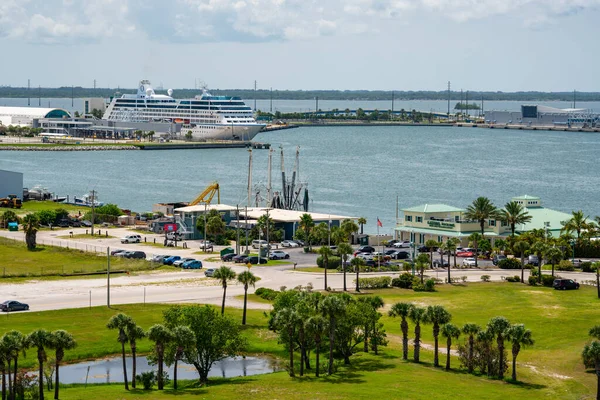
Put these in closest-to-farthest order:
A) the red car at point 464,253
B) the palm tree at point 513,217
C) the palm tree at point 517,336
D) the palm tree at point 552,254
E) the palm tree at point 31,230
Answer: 1. the palm tree at point 517,336
2. the palm tree at point 552,254
3. the palm tree at point 31,230
4. the red car at point 464,253
5. the palm tree at point 513,217

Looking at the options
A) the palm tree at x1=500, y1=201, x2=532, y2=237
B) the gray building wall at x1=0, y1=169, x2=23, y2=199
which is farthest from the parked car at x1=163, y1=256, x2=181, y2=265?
the gray building wall at x1=0, y1=169, x2=23, y2=199

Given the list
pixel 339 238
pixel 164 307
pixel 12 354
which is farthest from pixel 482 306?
pixel 12 354

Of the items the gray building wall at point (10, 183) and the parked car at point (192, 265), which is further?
the gray building wall at point (10, 183)

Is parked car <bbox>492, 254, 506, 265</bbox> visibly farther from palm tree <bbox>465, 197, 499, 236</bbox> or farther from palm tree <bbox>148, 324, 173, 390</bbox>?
palm tree <bbox>148, 324, 173, 390</bbox>

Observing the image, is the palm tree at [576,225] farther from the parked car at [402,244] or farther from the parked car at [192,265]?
the parked car at [192,265]

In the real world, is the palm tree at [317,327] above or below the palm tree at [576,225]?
below

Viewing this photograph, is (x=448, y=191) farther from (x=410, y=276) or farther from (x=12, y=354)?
(x=12, y=354)

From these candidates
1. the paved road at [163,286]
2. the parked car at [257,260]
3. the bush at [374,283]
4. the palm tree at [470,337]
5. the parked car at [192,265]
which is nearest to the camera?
the palm tree at [470,337]

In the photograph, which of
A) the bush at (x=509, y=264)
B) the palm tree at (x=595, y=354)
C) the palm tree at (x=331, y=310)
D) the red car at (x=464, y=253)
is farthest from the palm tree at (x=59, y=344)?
the red car at (x=464, y=253)
